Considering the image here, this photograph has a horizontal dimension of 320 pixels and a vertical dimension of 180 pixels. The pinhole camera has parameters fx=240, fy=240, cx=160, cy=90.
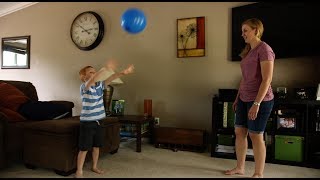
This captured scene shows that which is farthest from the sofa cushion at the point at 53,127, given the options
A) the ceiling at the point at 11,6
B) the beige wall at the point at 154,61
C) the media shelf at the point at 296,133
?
the ceiling at the point at 11,6

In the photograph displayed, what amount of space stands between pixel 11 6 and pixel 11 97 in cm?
243

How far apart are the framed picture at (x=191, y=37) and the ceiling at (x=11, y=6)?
2.71 meters

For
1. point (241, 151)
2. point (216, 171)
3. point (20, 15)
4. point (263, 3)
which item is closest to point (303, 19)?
point (263, 3)

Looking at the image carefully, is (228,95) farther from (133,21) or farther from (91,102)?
(91,102)

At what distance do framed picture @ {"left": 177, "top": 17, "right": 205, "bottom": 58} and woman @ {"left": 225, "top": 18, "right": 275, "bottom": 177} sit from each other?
3.75ft

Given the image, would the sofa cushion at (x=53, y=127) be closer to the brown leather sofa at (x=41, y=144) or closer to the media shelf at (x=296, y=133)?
the brown leather sofa at (x=41, y=144)

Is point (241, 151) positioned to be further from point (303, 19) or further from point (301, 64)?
point (303, 19)

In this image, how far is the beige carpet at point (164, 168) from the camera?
2.00 m

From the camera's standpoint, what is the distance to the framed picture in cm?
302

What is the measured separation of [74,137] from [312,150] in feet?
7.27

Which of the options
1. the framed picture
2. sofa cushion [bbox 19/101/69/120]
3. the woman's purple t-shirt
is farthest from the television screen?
sofa cushion [bbox 19/101/69/120]

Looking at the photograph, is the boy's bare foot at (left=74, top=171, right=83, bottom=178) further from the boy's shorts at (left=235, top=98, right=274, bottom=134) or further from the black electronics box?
the black electronics box

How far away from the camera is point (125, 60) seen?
3.44 metres

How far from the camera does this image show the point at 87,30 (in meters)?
3.61
